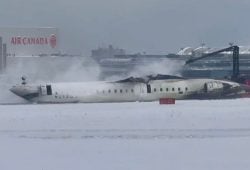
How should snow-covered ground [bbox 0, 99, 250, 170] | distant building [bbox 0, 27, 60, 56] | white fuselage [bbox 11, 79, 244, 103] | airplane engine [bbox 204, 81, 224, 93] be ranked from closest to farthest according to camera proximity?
snow-covered ground [bbox 0, 99, 250, 170] → white fuselage [bbox 11, 79, 244, 103] → airplane engine [bbox 204, 81, 224, 93] → distant building [bbox 0, 27, 60, 56]

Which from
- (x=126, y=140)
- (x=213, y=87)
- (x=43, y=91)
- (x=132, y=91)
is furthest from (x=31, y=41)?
(x=126, y=140)

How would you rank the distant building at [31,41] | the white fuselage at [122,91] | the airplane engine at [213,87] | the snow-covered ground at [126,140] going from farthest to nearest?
1. the distant building at [31,41]
2. the airplane engine at [213,87]
3. the white fuselage at [122,91]
4. the snow-covered ground at [126,140]

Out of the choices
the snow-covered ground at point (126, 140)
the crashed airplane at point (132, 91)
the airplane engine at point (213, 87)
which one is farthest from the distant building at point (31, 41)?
the snow-covered ground at point (126, 140)

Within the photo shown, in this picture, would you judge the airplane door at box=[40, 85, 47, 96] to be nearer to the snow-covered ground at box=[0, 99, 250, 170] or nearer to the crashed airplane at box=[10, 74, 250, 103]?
the crashed airplane at box=[10, 74, 250, 103]

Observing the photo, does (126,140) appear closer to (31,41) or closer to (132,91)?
(132,91)

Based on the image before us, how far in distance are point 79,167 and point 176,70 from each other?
83.0m

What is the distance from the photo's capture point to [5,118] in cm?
3241

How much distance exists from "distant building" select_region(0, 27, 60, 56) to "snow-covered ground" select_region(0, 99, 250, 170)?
79.6 metres

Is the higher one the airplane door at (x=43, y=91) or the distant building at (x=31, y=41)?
the distant building at (x=31, y=41)

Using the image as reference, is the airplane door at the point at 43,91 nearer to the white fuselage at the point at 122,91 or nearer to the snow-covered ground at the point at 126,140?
the white fuselage at the point at 122,91

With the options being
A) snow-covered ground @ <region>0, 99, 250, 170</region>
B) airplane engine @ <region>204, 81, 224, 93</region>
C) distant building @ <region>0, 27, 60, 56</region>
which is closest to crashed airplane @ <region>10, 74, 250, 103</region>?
airplane engine @ <region>204, 81, 224, 93</region>

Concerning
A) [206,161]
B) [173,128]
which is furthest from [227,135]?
[206,161]

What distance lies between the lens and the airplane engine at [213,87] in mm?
56938

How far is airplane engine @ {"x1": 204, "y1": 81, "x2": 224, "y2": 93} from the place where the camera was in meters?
56.9
